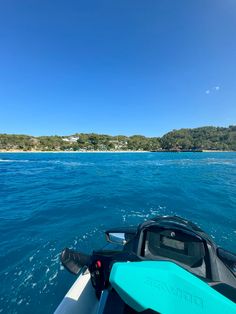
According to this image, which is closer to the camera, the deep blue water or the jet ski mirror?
the jet ski mirror

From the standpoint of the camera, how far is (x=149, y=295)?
1205mm

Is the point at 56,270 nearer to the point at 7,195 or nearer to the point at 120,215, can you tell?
the point at 120,215

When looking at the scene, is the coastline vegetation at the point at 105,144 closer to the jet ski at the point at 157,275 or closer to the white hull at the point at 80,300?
the white hull at the point at 80,300

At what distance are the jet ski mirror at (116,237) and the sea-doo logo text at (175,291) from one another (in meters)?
1.78

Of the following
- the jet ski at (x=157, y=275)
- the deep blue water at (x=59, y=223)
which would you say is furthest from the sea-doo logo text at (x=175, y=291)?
the deep blue water at (x=59, y=223)

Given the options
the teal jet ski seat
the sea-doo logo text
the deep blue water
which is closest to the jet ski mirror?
→ the deep blue water

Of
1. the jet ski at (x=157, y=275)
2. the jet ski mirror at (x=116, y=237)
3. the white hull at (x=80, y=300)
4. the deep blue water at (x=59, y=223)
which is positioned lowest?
the deep blue water at (x=59, y=223)

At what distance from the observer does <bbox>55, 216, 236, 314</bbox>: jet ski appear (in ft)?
3.79

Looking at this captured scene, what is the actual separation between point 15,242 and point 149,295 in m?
5.27

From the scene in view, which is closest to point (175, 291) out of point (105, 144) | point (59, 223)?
point (59, 223)

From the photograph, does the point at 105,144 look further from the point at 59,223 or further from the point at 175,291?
the point at 175,291

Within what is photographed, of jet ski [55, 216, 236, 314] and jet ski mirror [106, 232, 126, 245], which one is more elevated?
jet ski [55, 216, 236, 314]

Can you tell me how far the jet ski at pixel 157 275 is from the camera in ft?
3.79

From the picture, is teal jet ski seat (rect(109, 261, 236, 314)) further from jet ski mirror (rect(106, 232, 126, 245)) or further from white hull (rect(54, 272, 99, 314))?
jet ski mirror (rect(106, 232, 126, 245))
